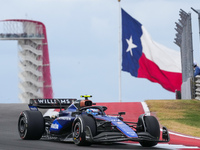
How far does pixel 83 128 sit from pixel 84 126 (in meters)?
0.05

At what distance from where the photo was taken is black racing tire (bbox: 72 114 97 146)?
35.7 feet

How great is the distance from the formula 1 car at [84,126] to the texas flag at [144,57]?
1746cm

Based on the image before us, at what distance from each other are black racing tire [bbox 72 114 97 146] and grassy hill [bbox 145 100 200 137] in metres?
5.11

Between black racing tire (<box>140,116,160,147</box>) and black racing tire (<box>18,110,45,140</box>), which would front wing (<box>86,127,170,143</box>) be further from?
black racing tire (<box>18,110,45,140</box>)

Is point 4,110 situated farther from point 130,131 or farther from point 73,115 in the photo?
point 130,131

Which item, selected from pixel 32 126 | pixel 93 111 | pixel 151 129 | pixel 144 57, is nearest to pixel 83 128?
pixel 93 111

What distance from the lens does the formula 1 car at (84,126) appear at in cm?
1080

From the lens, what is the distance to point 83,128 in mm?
10867

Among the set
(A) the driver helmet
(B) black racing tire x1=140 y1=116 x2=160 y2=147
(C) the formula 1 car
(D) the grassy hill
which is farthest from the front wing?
(D) the grassy hill

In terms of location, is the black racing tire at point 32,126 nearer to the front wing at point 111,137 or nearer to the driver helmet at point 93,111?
the driver helmet at point 93,111

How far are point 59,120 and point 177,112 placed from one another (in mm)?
10332

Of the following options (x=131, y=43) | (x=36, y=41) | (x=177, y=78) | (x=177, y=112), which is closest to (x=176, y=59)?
(x=177, y=78)

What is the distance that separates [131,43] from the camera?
3184 centimetres

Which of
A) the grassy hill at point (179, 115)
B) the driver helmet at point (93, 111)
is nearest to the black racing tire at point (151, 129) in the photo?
the driver helmet at point (93, 111)
